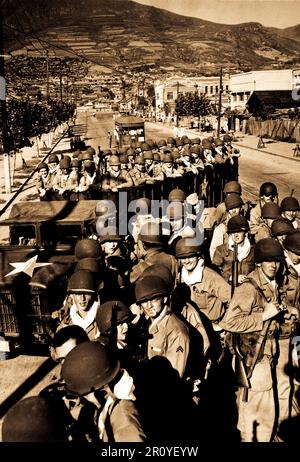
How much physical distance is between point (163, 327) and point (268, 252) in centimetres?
137

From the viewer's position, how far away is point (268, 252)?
4.59 meters

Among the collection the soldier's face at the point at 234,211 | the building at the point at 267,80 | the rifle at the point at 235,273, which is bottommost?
the rifle at the point at 235,273

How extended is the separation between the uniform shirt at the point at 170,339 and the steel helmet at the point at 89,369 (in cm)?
96

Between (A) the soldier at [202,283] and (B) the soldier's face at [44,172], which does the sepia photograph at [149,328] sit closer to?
(A) the soldier at [202,283]

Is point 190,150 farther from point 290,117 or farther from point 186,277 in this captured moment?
point 290,117

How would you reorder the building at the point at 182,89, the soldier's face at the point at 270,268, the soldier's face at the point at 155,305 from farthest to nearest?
the building at the point at 182,89 < the soldier's face at the point at 270,268 < the soldier's face at the point at 155,305

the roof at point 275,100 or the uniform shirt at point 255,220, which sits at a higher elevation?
the roof at point 275,100

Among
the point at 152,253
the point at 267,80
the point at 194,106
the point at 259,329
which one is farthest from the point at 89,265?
the point at 267,80

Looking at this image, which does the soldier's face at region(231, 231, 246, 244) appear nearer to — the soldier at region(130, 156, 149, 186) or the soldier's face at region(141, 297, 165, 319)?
the soldier's face at region(141, 297, 165, 319)

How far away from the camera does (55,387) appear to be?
3656 millimetres

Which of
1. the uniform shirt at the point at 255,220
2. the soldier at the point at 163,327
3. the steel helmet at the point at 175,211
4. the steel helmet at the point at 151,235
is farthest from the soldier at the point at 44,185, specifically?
the soldier at the point at 163,327

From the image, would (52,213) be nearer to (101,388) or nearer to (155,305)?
(155,305)

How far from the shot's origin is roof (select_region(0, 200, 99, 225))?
26.4 feet

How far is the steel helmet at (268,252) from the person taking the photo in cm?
454
